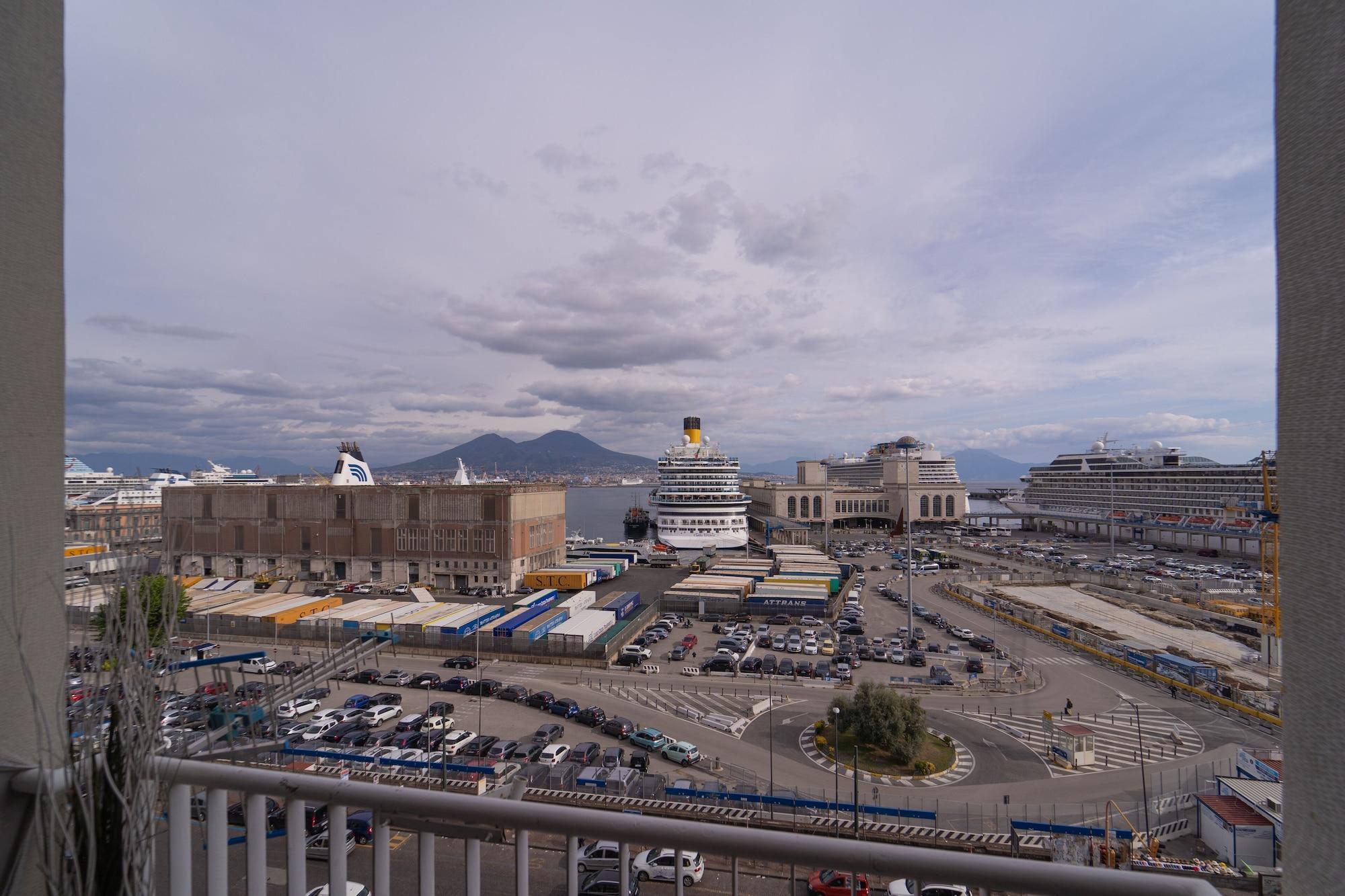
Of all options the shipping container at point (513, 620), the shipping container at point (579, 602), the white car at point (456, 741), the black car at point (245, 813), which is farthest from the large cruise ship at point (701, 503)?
the black car at point (245, 813)

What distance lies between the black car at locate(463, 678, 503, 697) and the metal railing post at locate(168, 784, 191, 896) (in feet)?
31.7

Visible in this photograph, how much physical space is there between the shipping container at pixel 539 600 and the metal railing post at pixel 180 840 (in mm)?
14448

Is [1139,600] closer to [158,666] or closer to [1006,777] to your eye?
[1006,777]

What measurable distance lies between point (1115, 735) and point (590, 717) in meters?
7.63

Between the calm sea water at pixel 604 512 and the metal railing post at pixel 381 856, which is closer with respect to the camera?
the metal railing post at pixel 381 856

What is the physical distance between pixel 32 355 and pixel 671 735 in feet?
27.7

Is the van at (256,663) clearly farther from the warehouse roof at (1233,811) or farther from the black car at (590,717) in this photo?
the warehouse roof at (1233,811)

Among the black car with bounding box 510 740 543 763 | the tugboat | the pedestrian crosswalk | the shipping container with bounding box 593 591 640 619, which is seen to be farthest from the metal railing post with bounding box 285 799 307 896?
the tugboat

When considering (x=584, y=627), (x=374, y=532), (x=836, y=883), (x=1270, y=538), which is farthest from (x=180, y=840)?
(x=374, y=532)

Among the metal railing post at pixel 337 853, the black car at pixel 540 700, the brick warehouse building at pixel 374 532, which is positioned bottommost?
the black car at pixel 540 700

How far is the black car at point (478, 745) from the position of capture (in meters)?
7.84

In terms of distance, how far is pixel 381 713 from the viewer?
900 cm

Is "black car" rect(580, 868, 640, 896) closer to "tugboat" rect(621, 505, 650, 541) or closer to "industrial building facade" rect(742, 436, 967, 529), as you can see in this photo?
"industrial building facade" rect(742, 436, 967, 529)

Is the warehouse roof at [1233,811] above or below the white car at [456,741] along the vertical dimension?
above
